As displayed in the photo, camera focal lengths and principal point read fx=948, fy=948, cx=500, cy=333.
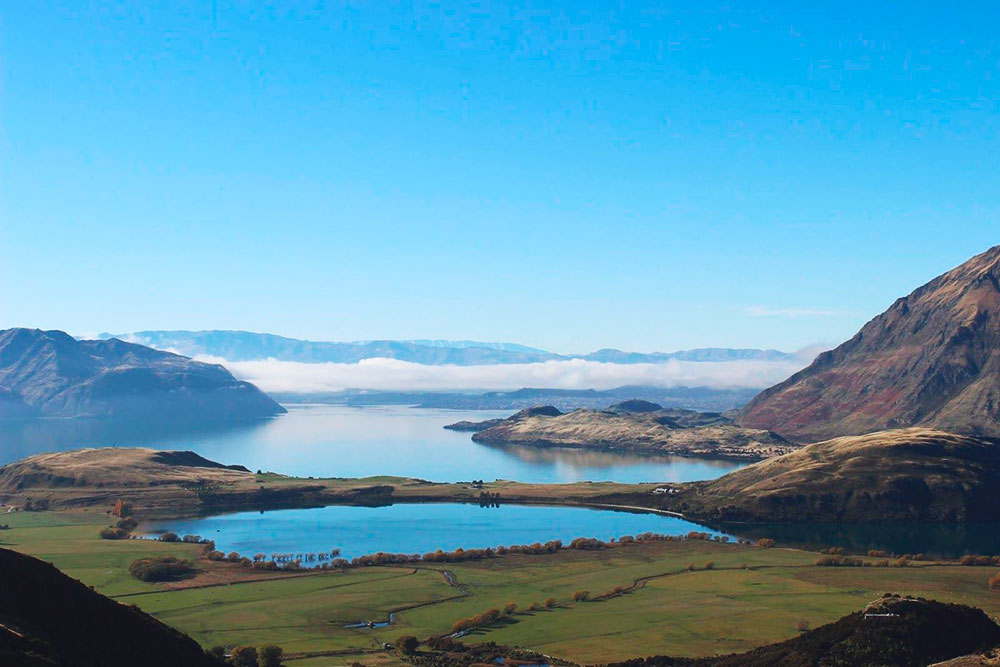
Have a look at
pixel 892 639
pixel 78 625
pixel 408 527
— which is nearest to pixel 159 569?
pixel 78 625

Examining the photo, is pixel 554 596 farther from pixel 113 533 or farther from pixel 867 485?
pixel 867 485

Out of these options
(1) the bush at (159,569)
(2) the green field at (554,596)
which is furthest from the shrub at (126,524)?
(1) the bush at (159,569)

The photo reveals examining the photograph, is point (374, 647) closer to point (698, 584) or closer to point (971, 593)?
point (698, 584)

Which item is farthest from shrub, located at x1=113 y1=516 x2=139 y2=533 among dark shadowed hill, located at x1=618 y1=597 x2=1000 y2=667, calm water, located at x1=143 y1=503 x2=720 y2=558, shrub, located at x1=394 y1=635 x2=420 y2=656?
dark shadowed hill, located at x1=618 y1=597 x2=1000 y2=667

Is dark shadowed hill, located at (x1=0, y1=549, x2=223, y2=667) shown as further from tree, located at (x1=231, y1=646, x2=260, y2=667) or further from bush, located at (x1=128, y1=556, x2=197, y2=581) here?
bush, located at (x1=128, y1=556, x2=197, y2=581)

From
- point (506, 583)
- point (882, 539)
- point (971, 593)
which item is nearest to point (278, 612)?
point (506, 583)

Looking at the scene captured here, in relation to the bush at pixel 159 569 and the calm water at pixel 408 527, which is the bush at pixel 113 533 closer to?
the calm water at pixel 408 527

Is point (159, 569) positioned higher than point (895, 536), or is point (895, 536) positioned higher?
point (895, 536)
